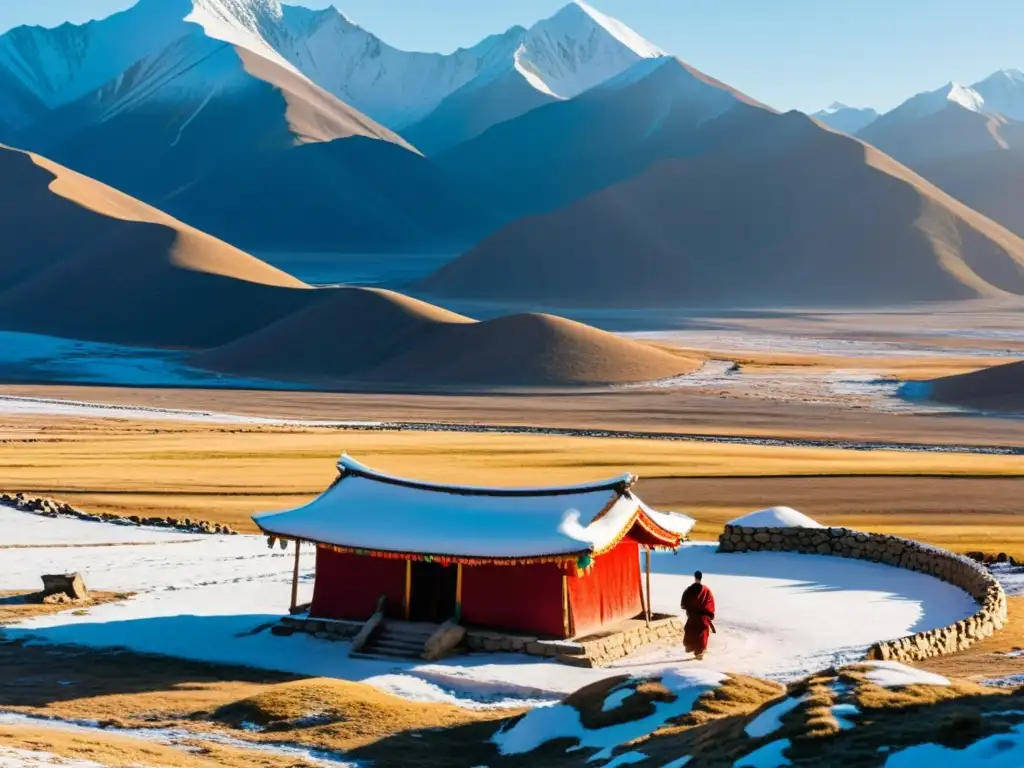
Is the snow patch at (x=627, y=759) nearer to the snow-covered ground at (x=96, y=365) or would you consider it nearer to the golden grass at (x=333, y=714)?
the golden grass at (x=333, y=714)

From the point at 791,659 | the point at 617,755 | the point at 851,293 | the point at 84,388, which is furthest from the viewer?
the point at 851,293

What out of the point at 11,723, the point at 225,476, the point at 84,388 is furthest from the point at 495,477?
the point at 84,388

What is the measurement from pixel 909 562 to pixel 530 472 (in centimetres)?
1764

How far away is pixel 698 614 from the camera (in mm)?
24875

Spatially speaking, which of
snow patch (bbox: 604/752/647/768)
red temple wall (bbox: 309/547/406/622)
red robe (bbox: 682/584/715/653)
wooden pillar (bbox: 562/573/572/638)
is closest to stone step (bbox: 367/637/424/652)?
red temple wall (bbox: 309/547/406/622)

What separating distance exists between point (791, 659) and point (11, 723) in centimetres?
1213

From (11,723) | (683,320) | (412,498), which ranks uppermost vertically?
(683,320)

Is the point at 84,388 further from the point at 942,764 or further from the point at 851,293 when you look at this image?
the point at 851,293

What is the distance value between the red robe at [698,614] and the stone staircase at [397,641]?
4.20 metres

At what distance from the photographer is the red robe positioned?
24812 mm

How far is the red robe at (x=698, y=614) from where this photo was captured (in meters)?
24.8

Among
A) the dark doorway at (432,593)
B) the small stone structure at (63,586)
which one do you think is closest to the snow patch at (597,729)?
the dark doorway at (432,593)

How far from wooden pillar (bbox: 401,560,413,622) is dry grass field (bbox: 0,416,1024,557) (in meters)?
13.2

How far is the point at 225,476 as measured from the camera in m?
46.7
